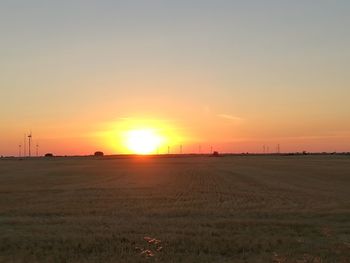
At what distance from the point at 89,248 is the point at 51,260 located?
1584 mm

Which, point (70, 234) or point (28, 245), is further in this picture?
point (70, 234)

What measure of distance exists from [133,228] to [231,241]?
12.8 ft

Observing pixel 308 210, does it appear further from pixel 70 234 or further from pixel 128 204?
pixel 70 234

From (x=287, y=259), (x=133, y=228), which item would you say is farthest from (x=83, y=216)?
(x=287, y=259)

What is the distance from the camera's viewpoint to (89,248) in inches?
562

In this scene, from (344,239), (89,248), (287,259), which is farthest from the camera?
(344,239)

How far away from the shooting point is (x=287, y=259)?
12.7 metres

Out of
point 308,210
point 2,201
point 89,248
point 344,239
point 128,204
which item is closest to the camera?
point 89,248

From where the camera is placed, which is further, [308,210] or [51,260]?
[308,210]

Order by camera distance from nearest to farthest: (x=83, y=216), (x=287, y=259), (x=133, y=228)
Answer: (x=287, y=259) < (x=133, y=228) < (x=83, y=216)

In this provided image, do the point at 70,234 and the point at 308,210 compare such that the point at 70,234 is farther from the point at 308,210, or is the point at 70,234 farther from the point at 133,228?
the point at 308,210

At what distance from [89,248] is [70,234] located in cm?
232

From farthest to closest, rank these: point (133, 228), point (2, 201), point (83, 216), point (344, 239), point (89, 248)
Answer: point (2, 201) < point (83, 216) < point (133, 228) < point (344, 239) < point (89, 248)

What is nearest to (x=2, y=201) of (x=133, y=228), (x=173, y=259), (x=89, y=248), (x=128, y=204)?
(x=128, y=204)
